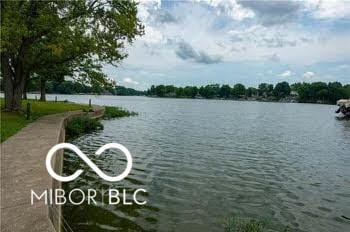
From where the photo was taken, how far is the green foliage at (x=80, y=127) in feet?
97.5

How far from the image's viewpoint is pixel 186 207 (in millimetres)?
13125

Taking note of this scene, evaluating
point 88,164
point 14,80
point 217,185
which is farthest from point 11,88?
point 217,185

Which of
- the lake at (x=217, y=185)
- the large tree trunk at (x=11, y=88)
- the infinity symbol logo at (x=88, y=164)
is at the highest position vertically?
the large tree trunk at (x=11, y=88)

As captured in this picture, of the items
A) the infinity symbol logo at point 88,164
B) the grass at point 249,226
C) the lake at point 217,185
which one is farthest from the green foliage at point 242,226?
the infinity symbol logo at point 88,164

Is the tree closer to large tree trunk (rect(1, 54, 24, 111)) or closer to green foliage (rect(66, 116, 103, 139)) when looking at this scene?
large tree trunk (rect(1, 54, 24, 111))

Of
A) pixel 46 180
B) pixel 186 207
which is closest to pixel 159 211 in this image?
pixel 186 207

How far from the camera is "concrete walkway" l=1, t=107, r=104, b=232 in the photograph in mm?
8383

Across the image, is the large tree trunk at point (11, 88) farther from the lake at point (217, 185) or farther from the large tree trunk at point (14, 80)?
the lake at point (217, 185)

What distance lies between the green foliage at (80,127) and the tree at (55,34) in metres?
4.95

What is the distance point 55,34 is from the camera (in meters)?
29.2

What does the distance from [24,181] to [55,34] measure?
19.8 m

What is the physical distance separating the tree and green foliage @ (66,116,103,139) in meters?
4.95

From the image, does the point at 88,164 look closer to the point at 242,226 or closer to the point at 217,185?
the point at 217,185

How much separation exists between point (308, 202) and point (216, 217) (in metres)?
4.08
